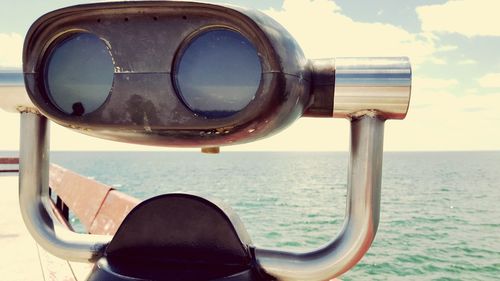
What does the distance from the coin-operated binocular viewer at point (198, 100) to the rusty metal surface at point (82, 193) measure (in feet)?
7.07

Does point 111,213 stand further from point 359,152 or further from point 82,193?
point 359,152

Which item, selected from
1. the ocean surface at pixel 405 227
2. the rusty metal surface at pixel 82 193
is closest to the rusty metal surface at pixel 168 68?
the rusty metal surface at pixel 82 193

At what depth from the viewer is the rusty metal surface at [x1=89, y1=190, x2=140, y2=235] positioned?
7.68 feet

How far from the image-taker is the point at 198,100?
693 mm

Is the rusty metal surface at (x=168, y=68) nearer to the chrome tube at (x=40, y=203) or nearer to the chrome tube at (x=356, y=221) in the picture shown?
the chrome tube at (x=356, y=221)

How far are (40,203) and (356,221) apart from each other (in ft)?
2.04

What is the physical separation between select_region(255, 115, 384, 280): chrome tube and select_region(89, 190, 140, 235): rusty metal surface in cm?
154

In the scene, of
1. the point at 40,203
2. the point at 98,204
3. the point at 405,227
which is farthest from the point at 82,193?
the point at 405,227

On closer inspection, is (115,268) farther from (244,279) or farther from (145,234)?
(244,279)

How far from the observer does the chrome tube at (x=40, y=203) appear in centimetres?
97

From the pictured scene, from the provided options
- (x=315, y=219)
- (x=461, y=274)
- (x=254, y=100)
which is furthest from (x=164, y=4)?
(x=315, y=219)

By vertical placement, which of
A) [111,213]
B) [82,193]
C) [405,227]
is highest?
[111,213]

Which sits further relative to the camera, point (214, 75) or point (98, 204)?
point (98, 204)

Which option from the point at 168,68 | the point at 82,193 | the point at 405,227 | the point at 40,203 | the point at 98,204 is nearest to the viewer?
the point at 168,68
